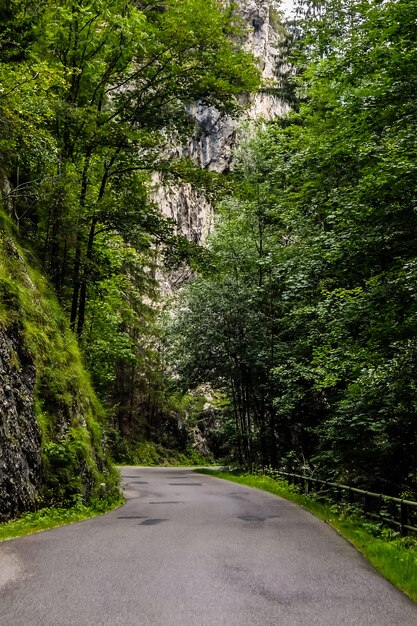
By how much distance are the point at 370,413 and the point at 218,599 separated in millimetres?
8837

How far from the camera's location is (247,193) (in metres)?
15.9

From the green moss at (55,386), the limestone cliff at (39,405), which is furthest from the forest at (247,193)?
the limestone cliff at (39,405)

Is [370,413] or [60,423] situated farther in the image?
[370,413]

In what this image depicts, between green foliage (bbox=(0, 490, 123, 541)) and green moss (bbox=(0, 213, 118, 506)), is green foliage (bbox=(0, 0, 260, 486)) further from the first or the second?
green foliage (bbox=(0, 490, 123, 541))

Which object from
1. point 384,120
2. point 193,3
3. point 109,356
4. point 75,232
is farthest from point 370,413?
point 109,356

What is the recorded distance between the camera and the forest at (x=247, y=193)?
10344 mm

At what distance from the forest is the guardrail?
0.55 m

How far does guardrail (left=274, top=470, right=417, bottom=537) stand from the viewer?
8930 mm

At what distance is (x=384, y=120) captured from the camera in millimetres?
10688

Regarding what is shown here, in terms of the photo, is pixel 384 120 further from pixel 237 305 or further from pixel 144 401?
pixel 144 401

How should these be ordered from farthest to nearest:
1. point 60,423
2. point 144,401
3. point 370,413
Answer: point 144,401, point 370,413, point 60,423

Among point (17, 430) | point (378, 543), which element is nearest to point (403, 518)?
point (378, 543)

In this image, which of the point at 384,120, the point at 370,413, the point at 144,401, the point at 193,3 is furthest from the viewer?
the point at 144,401

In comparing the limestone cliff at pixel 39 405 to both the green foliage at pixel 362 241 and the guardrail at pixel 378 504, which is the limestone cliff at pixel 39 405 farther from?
the guardrail at pixel 378 504
